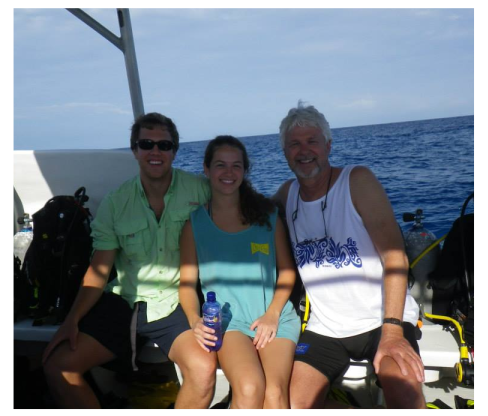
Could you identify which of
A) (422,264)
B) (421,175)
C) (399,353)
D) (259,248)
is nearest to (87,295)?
(259,248)

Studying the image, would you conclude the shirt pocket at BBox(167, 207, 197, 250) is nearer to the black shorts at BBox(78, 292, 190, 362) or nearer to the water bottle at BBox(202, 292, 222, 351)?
the black shorts at BBox(78, 292, 190, 362)

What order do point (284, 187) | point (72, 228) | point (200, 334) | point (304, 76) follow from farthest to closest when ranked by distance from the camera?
point (304, 76) → point (72, 228) → point (284, 187) → point (200, 334)

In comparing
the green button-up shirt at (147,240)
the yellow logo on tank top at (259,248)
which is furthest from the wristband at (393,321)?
the green button-up shirt at (147,240)

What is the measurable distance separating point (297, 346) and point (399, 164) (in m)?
24.8

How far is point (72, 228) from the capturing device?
126 inches

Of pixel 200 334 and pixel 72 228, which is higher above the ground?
pixel 72 228

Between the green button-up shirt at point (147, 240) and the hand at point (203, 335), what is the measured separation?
0.37m

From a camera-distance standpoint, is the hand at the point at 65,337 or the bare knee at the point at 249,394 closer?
the bare knee at the point at 249,394

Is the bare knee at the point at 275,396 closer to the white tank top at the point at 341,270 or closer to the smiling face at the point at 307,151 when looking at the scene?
the white tank top at the point at 341,270

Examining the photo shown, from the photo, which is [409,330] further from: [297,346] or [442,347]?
[297,346]

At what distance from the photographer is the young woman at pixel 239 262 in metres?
2.48
